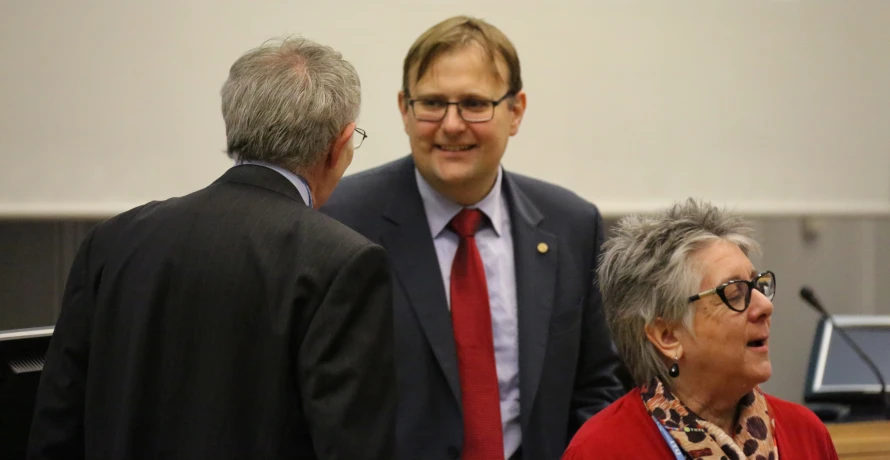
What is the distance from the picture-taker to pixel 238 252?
144cm

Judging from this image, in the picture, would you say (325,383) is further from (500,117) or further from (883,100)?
(883,100)

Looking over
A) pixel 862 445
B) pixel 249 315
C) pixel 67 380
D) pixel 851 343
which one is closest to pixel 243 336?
pixel 249 315

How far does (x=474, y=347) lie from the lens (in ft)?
6.80

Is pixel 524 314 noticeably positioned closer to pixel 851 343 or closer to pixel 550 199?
pixel 550 199

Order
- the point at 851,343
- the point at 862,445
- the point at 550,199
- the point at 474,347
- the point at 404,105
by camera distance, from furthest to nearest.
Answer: the point at 851,343 → the point at 862,445 → the point at 550,199 → the point at 404,105 → the point at 474,347

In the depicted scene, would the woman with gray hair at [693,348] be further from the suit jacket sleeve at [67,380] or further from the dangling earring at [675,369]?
the suit jacket sleeve at [67,380]

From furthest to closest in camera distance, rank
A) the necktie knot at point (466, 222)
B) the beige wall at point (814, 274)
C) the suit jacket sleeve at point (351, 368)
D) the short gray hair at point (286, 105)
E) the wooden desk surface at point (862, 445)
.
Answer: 1. the beige wall at point (814, 274)
2. the wooden desk surface at point (862, 445)
3. the necktie knot at point (466, 222)
4. the short gray hair at point (286, 105)
5. the suit jacket sleeve at point (351, 368)

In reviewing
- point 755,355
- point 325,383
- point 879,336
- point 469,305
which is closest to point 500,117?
point 469,305

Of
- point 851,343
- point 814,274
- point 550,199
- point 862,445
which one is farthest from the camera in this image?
point 814,274

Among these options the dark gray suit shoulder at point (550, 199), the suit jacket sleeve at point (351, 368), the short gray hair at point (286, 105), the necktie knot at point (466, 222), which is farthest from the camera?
the dark gray suit shoulder at point (550, 199)

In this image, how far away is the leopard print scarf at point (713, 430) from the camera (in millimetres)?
1659

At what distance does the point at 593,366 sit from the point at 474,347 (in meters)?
0.33

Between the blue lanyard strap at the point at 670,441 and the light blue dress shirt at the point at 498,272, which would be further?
the light blue dress shirt at the point at 498,272

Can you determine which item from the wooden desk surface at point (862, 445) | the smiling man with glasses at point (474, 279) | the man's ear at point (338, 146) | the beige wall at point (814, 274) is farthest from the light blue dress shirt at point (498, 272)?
the beige wall at point (814, 274)
